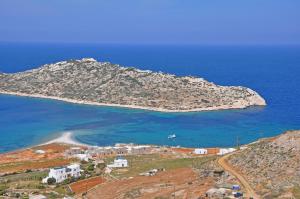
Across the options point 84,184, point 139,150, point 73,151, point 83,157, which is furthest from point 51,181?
point 139,150

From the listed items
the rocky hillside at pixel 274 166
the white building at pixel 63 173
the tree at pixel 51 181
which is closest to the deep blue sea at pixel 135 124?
the white building at pixel 63 173

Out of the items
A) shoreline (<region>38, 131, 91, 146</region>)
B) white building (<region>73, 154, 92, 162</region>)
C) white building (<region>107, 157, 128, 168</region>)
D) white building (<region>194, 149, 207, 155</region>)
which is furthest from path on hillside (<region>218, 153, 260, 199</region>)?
shoreline (<region>38, 131, 91, 146</region>)

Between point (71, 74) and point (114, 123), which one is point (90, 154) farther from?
point (71, 74)

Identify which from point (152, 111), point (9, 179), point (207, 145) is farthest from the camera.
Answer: point (152, 111)

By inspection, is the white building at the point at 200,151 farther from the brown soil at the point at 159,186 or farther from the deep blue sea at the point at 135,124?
the brown soil at the point at 159,186

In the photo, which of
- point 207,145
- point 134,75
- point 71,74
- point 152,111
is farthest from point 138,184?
point 71,74

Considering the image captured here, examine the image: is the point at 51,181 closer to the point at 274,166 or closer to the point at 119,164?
the point at 119,164
